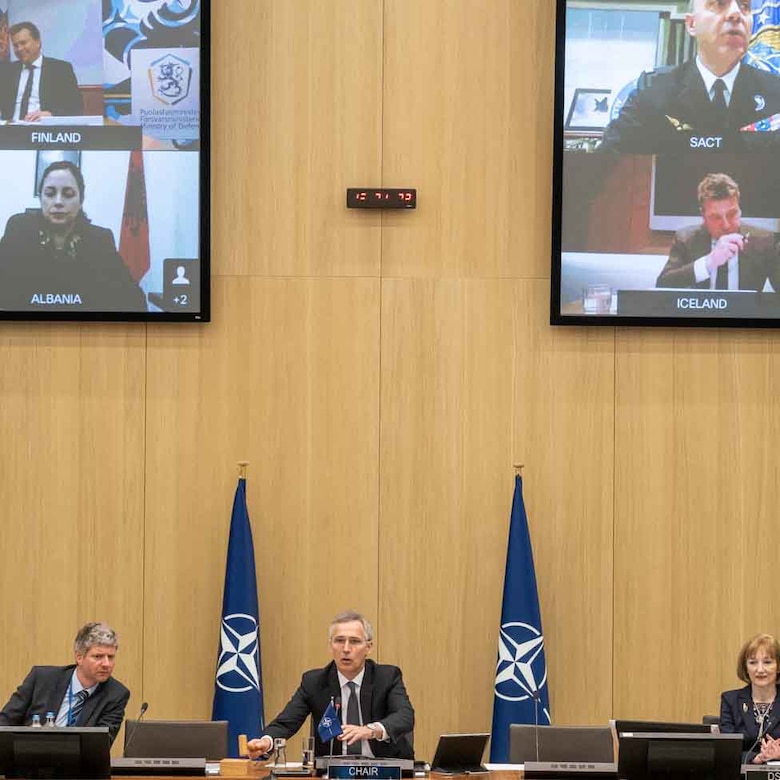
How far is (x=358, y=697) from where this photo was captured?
5848 mm

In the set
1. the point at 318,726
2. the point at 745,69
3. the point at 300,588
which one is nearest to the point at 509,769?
the point at 318,726

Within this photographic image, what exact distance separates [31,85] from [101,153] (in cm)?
52

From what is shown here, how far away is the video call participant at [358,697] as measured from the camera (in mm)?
5641

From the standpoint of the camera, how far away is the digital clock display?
736cm

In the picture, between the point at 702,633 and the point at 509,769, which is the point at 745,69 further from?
the point at 509,769

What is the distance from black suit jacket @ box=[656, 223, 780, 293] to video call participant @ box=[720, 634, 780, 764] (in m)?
2.10

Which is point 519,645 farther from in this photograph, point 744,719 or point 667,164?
Result: point 667,164

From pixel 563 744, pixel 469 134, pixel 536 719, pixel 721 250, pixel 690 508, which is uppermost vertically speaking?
pixel 469 134

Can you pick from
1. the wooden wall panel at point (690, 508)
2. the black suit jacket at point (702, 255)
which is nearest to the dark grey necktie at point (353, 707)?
the wooden wall panel at point (690, 508)

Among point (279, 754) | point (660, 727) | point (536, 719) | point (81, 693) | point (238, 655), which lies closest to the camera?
point (660, 727)

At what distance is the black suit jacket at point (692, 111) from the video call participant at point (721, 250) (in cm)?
25

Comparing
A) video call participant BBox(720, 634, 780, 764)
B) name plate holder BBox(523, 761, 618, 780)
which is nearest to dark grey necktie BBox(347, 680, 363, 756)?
name plate holder BBox(523, 761, 618, 780)

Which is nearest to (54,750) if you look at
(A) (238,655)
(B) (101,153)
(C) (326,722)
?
(C) (326,722)

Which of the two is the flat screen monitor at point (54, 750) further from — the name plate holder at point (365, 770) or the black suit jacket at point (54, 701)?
the black suit jacket at point (54, 701)
